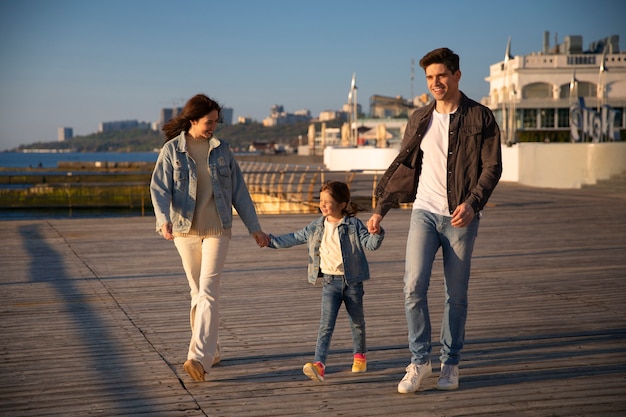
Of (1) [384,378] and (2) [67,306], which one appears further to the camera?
(2) [67,306]

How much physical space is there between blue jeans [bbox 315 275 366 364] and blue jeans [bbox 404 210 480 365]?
430mm

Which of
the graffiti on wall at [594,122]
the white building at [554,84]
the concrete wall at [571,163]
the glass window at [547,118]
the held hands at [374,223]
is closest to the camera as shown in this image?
the held hands at [374,223]

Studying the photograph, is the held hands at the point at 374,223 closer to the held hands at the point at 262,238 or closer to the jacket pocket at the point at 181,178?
the held hands at the point at 262,238

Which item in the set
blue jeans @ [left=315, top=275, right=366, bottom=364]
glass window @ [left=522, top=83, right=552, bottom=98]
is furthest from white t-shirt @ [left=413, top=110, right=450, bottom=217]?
glass window @ [left=522, top=83, right=552, bottom=98]

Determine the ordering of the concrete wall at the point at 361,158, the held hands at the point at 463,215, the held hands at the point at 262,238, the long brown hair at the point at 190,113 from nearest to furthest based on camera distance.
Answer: the held hands at the point at 463,215, the long brown hair at the point at 190,113, the held hands at the point at 262,238, the concrete wall at the point at 361,158

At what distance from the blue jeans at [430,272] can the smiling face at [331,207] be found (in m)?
0.52

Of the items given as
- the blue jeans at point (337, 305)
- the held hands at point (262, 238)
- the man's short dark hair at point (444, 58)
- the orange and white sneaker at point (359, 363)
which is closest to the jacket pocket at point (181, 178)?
the held hands at point (262, 238)

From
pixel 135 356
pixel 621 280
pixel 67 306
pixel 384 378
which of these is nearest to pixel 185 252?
pixel 135 356

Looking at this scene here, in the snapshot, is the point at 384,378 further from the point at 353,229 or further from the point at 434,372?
the point at 353,229

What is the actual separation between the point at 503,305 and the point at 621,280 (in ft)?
7.21

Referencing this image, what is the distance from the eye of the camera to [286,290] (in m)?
8.99

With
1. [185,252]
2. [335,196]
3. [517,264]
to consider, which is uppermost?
[335,196]

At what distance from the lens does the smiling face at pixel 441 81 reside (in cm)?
500

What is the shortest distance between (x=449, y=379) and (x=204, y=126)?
2.20 meters
